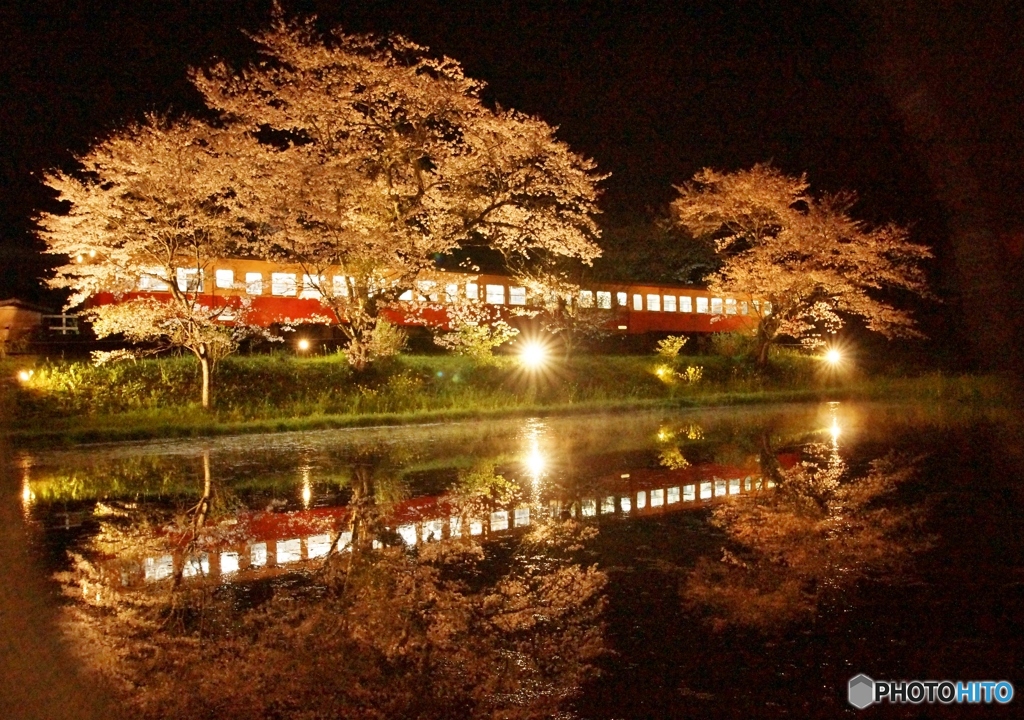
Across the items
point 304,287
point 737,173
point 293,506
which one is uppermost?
point 737,173

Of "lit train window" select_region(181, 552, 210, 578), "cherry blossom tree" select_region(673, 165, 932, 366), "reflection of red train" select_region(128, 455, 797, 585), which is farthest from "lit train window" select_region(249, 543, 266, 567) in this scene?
"cherry blossom tree" select_region(673, 165, 932, 366)

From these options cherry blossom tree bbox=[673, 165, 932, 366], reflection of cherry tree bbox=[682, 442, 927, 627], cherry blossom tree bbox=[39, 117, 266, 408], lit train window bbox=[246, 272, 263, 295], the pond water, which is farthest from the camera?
cherry blossom tree bbox=[673, 165, 932, 366]

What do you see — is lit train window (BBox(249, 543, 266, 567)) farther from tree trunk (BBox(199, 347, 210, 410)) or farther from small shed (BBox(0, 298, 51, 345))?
small shed (BBox(0, 298, 51, 345))

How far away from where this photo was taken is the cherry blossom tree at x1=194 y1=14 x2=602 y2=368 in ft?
63.6

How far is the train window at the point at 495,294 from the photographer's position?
3145 centimetres

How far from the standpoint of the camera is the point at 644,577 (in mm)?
5617

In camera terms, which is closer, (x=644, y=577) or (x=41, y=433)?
(x=644, y=577)

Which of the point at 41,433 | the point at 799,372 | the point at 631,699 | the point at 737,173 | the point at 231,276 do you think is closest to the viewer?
the point at 631,699

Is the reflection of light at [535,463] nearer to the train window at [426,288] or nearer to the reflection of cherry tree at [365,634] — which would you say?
the reflection of cherry tree at [365,634]

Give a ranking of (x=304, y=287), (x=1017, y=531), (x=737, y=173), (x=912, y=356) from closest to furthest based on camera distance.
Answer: (x=1017, y=531)
(x=304, y=287)
(x=737, y=173)
(x=912, y=356)

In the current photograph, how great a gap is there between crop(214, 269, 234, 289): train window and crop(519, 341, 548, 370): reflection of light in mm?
9785

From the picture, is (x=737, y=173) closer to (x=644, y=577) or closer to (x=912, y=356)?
(x=912, y=356)

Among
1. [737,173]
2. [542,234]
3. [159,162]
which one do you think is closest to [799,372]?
[737,173]

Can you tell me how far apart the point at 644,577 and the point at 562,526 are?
1767 mm
